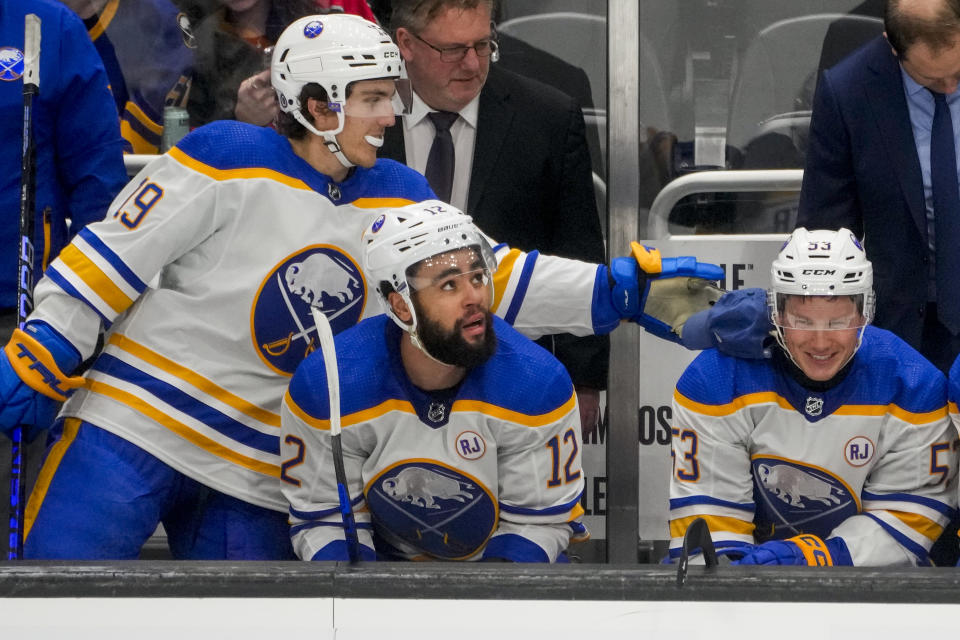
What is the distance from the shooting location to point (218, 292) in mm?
2506

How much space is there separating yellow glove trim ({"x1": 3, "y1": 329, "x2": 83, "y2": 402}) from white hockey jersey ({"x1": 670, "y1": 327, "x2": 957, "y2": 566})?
1.19m

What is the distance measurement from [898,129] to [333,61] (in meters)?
1.19

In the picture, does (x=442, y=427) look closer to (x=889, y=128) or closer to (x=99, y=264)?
(x=99, y=264)

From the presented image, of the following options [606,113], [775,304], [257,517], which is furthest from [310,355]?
[606,113]

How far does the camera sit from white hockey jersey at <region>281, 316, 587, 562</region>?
2461 millimetres

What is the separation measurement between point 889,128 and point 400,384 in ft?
3.86

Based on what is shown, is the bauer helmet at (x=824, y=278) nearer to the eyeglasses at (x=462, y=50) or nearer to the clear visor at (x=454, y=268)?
the clear visor at (x=454, y=268)

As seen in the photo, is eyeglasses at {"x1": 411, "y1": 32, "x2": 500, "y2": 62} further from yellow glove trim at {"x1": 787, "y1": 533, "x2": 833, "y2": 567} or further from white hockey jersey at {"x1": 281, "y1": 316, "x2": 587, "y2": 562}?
yellow glove trim at {"x1": 787, "y1": 533, "x2": 833, "y2": 567}

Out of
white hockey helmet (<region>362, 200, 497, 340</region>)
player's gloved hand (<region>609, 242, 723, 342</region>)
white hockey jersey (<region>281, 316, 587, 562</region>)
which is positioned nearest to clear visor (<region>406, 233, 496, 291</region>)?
white hockey helmet (<region>362, 200, 497, 340</region>)

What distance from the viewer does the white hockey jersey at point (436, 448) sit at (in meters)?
2.46

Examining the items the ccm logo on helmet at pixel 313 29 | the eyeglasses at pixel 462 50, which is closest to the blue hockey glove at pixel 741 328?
the eyeglasses at pixel 462 50

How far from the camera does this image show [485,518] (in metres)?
2.52

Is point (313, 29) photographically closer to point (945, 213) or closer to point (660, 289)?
Result: point (660, 289)

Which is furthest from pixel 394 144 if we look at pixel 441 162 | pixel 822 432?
pixel 822 432
